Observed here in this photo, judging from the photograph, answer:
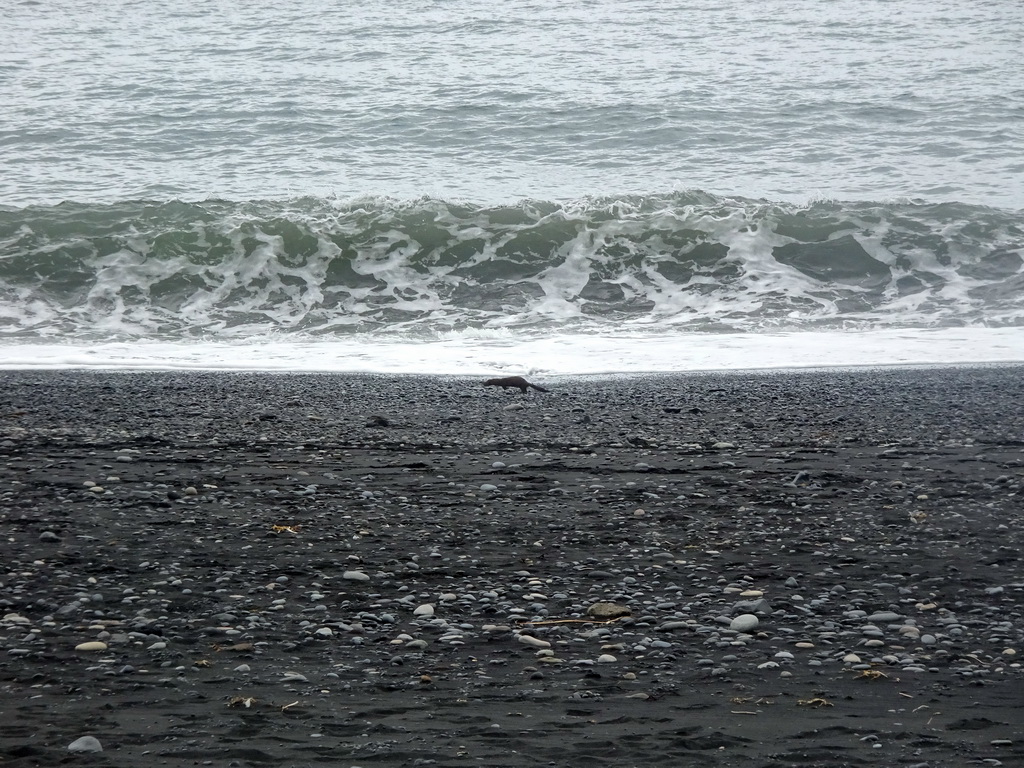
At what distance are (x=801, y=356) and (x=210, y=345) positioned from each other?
447 cm

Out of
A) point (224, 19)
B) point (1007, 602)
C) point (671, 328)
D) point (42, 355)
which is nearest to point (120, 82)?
point (224, 19)

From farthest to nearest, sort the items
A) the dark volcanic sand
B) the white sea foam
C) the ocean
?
1. the ocean
2. the white sea foam
3. the dark volcanic sand

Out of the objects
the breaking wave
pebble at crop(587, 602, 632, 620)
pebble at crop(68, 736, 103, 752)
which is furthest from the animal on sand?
pebble at crop(68, 736, 103, 752)

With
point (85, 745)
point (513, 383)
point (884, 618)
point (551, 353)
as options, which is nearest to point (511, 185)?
point (551, 353)

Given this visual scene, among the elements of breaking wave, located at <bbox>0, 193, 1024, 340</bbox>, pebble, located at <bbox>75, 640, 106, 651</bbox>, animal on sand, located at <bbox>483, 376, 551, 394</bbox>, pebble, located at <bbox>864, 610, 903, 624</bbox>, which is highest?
breaking wave, located at <bbox>0, 193, 1024, 340</bbox>

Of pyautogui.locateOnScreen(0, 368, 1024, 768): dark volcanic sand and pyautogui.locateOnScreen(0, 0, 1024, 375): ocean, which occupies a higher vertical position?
pyautogui.locateOnScreen(0, 0, 1024, 375): ocean

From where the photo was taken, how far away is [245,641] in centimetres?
234

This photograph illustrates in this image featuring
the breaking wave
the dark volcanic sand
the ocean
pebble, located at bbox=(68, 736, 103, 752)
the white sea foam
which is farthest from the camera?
the breaking wave

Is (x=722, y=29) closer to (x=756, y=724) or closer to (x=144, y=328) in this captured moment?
(x=144, y=328)

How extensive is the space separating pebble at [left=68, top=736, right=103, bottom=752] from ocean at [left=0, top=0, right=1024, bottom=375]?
15.3 feet

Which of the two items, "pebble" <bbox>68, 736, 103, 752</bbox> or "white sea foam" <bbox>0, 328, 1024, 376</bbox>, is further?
"white sea foam" <bbox>0, 328, 1024, 376</bbox>

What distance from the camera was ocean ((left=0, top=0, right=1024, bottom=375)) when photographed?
7.93 m

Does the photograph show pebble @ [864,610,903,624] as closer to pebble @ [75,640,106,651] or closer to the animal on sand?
pebble @ [75,640,106,651]

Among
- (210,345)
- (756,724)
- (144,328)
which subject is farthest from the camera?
(144,328)
